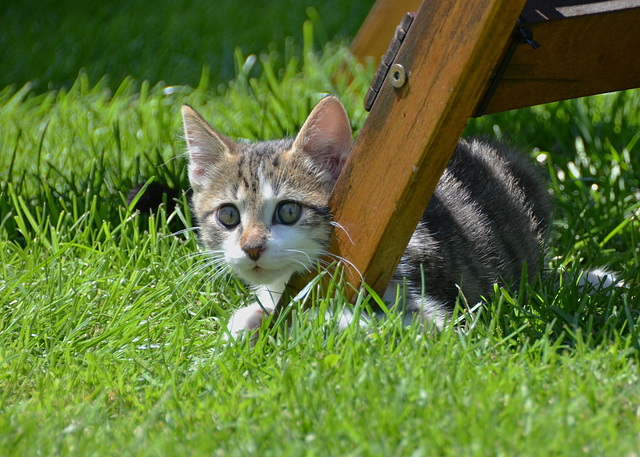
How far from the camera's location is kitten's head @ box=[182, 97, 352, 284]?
7.49 ft

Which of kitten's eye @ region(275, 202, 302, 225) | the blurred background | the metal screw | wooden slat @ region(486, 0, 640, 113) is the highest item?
wooden slat @ region(486, 0, 640, 113)

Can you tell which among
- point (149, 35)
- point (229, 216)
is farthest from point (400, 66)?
point (149, 35)

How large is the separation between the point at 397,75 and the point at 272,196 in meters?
0.65

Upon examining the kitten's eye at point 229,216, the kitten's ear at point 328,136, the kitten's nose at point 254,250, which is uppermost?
the kitten's ear at point 328,136

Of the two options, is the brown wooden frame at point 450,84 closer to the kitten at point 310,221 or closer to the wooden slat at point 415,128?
the wooden slat at point 415,128

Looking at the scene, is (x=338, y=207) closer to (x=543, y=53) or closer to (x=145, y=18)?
(x=543, y=53)

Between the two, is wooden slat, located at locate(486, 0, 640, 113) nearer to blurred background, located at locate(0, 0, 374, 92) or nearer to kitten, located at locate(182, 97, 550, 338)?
kitten, located at locate(182, 97, 550, 338)

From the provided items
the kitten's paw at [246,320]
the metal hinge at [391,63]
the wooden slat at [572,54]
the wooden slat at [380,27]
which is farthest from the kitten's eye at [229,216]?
the wooden slat at [380,27]

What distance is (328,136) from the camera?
7.92ft

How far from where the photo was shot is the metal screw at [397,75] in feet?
6.35

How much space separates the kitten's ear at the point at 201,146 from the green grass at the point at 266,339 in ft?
0.89

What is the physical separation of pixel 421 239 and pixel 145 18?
4.91 m

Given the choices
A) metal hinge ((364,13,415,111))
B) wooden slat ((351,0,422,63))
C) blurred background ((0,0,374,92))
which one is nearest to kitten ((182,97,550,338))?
metal hinge ((364,13,415,111))

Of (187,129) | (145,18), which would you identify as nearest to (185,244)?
(187,129)
